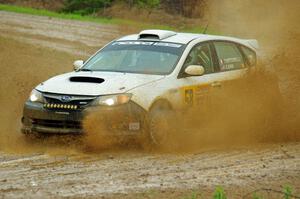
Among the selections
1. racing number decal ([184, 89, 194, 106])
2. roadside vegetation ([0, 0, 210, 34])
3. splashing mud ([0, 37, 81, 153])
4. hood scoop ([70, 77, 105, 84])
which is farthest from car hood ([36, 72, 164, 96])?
roadside vegetation ([0, 0, 210, 34])

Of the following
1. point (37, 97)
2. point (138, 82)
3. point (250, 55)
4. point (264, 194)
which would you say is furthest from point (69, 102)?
point (250, 55)

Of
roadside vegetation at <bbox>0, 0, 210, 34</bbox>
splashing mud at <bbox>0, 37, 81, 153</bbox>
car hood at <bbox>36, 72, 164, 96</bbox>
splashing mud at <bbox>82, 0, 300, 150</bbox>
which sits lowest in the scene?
roadside vegetation at <bbox>0, 0, 210, 34</bbox>

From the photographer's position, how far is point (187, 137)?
12891 mm

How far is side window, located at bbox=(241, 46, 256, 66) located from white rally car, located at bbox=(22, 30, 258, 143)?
0.02 metres

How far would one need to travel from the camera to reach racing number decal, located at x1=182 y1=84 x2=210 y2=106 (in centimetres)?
1300

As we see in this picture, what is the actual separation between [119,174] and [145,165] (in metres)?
0.79

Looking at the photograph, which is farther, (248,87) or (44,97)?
(248,87)

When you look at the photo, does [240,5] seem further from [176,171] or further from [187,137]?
[176,171]

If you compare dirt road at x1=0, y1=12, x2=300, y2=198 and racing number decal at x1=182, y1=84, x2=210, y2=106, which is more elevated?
racing number decal at x1=182, y1=84, x2=210, y2=106

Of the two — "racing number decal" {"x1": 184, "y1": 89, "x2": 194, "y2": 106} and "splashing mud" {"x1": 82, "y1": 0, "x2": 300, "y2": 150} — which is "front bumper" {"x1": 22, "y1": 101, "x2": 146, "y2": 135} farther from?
"racing number decal" {"x1": 184, "y1": 89, "x2": 194, "y2": 106}

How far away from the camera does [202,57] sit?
45.4 feet

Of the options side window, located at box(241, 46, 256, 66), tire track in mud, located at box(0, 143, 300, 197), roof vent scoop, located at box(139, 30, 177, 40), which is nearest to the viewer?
tire track in mud, located at box(0, 143, 300, 197)

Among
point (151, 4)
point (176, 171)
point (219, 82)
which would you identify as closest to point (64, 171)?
point (176, 171)

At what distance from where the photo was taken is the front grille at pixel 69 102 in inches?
475
